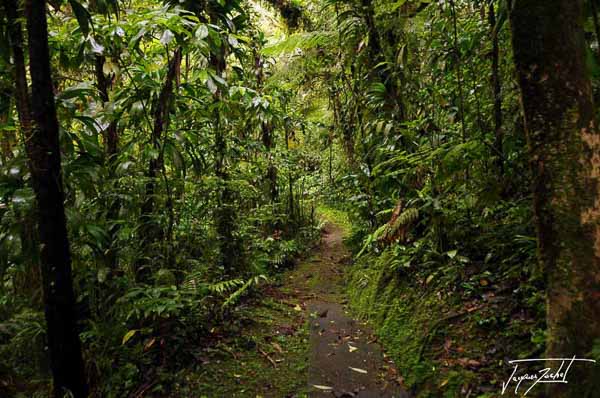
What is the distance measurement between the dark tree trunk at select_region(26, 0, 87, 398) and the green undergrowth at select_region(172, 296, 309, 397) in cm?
94

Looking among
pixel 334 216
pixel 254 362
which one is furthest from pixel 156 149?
pixel 334 216

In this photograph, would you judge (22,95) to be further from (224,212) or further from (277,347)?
(277,347)

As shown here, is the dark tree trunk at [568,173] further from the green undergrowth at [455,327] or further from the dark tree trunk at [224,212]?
the dark tree trunk at [224,212]

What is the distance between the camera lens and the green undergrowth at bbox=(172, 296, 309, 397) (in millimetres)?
2732

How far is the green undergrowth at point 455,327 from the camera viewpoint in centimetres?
220

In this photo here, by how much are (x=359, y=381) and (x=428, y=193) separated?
2076mm

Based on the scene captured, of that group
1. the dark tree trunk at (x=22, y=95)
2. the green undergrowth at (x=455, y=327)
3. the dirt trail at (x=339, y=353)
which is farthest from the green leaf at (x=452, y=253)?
the dark tree trunk at (x=22, y=95)

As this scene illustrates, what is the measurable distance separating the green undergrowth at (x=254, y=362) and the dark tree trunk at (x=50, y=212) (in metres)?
0.94

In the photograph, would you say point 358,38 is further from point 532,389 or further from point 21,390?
point 21,390

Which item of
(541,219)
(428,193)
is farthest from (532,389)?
(428,193)

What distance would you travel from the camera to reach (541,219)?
166 cm

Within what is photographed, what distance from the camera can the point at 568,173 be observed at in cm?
157

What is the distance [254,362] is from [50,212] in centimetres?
202

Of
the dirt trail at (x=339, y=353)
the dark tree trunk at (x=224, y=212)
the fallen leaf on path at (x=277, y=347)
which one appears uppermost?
the dark tree trunk at (x=224, y=212)
